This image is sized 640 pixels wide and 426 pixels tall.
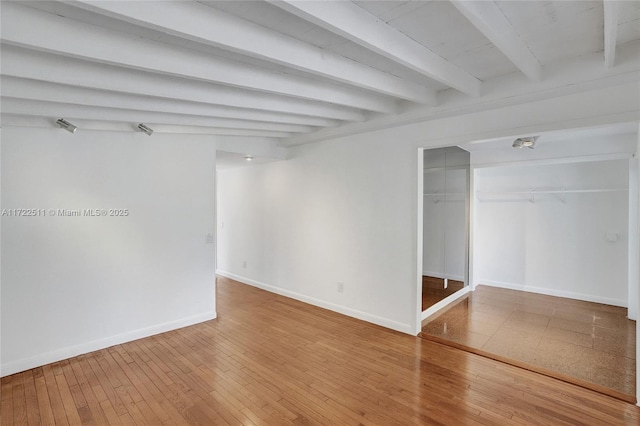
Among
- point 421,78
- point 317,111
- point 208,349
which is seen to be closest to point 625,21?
point 421,78

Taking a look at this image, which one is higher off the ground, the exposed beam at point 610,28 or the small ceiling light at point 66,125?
the exposed beam at point 610,28

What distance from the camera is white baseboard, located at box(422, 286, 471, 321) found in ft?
13.5

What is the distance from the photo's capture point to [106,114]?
295 cm

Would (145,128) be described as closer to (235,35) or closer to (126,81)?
(126,81)

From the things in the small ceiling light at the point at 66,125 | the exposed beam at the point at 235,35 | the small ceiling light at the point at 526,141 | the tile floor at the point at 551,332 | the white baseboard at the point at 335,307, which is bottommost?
the tile floor at the point at 551,332

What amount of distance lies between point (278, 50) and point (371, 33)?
58 cm

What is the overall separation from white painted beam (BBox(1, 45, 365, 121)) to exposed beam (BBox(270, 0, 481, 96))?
1.28 m

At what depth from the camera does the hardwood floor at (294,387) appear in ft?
7.34

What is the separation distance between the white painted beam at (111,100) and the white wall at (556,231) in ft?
13.9

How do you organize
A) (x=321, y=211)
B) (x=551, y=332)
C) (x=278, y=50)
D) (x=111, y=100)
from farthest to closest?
(x=321, y=211), (x=551, y=332), (x=111, y=100), (x=278, y=50)

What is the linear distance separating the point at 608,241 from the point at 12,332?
7.26m

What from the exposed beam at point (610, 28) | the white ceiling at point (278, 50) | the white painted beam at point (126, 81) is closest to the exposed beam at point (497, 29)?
the white ceiling at point (278, 50)

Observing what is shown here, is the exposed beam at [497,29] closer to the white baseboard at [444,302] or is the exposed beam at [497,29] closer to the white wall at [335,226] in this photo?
the white wall at [335,226]

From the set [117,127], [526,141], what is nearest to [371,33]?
[117,127]
